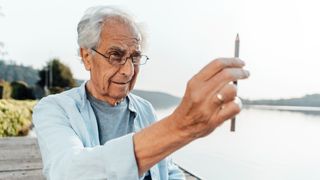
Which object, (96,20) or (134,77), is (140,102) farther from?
(96,20)

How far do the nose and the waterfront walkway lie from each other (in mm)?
2670

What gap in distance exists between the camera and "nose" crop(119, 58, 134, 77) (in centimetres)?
117

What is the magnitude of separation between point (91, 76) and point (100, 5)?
10.4 inches

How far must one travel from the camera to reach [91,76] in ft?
4.26

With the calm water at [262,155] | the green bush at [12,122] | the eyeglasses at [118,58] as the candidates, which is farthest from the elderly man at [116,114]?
the green bush at [12,122]

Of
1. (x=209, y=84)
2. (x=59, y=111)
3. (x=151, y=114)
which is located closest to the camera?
(x=209, y=84)

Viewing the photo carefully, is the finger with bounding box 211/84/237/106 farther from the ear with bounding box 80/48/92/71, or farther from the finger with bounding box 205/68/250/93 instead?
the ear with bounding box 80/48/92/71

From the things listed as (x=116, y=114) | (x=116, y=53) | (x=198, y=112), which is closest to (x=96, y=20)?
(x=116, y=53)

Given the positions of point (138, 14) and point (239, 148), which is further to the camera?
point (239, 148)

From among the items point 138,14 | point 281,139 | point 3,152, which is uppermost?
point 138,14

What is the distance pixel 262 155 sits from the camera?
610cm

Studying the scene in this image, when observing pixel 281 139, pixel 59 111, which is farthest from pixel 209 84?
pixel 281 139

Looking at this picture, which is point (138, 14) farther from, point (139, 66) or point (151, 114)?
point (151, 114)

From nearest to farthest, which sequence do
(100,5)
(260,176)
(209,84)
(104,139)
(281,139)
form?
(209,84) → (100,5) → (104,139) → (260,176) → (281,139)
